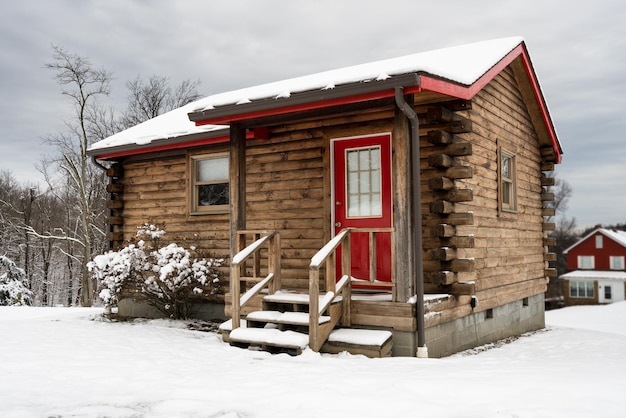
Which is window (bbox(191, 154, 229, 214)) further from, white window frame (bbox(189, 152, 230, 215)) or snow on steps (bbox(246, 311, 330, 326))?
snow on steps (bbox(246, 311, 330, 326))

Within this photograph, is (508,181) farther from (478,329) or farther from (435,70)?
(435,70)

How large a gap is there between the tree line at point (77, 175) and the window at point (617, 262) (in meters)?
34.1

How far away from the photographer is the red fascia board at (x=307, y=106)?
23.1ft

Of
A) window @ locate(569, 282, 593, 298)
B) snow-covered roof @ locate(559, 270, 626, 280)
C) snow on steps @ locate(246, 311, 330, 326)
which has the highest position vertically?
snow on steps @ locate(246, 311, 330, 326)

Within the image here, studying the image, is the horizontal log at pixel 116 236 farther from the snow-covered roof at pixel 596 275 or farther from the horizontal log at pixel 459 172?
the snow-covered roof at pixel 596 275

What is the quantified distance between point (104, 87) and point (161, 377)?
1966 cm

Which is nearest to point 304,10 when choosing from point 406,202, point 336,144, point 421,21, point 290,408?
point 421,21

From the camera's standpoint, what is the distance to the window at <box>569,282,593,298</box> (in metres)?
44.0

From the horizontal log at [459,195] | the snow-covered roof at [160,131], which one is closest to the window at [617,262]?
the snow-covered roof at [160,131]

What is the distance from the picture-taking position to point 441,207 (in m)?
8.11

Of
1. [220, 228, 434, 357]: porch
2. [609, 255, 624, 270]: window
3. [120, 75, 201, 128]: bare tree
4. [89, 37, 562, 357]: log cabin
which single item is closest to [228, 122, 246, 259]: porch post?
[89, 37, 562, 357]: log cabin

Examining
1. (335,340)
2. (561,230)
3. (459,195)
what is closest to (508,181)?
(459,195)

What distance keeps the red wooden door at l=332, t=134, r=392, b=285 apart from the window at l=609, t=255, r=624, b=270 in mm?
41773

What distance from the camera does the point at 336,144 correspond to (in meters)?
9.20
